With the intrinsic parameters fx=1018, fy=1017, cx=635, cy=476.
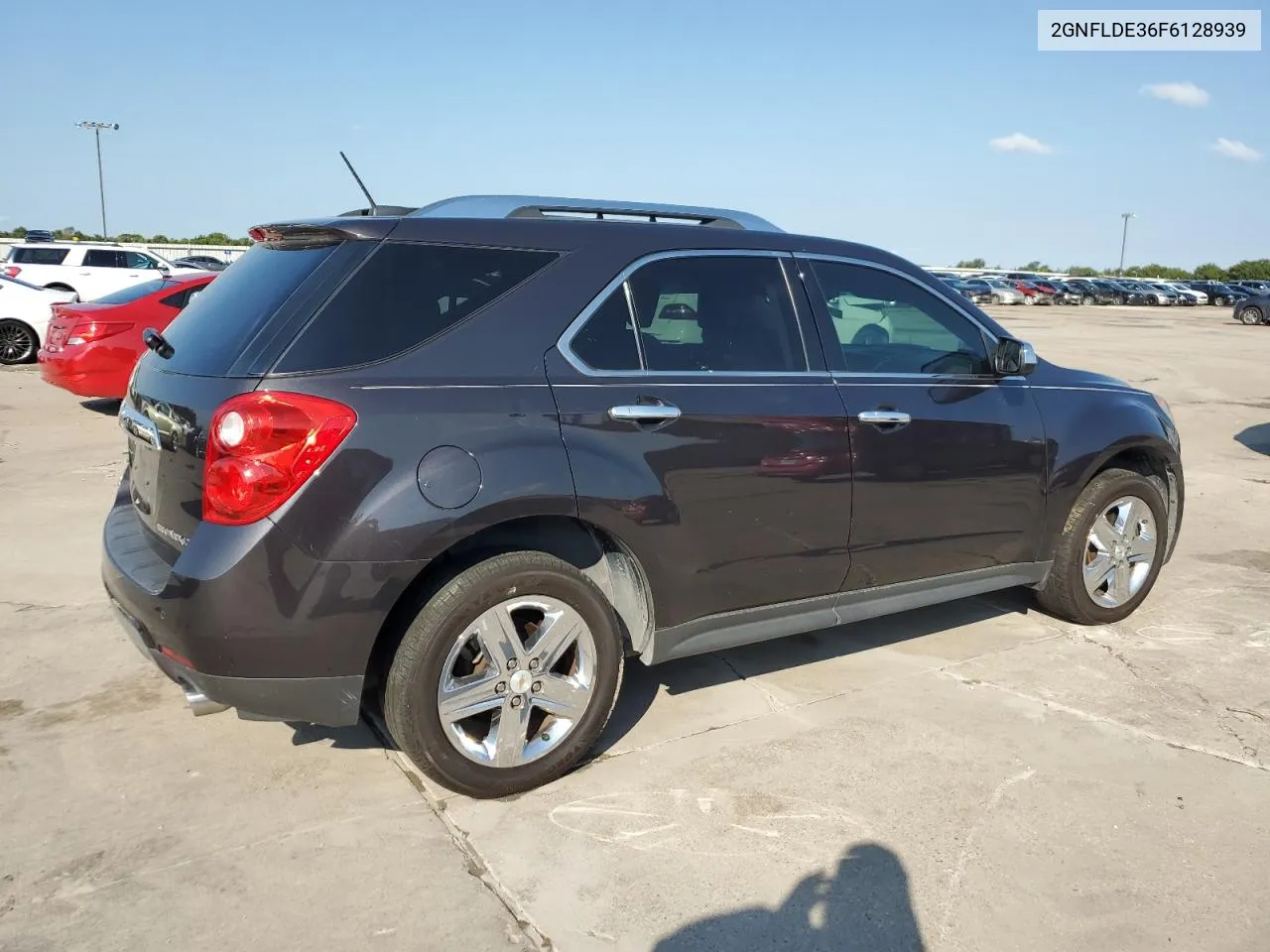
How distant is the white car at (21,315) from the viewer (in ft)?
48.9

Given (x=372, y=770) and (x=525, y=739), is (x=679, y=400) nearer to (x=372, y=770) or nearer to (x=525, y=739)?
(x=525, y=739)

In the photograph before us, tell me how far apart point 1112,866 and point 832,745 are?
0.99 meters

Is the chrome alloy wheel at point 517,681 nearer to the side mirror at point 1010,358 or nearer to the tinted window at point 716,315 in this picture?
the tinted window at point 716,315

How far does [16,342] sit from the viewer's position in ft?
50.1

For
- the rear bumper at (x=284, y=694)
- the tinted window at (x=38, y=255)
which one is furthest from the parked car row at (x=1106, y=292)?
the rear bumper at (x=284, y=694)

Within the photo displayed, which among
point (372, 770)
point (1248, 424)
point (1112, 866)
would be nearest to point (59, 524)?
point (372, 770)

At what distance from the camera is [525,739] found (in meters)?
3.30

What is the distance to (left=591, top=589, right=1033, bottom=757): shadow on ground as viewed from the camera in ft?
13.2

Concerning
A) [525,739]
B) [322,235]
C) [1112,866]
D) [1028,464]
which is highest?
[322,235]

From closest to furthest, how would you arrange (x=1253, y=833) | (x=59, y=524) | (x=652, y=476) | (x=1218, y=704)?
(x=1253, y=833), (x=652, y=476), (x=1218, y=704), (x=59, y=524)

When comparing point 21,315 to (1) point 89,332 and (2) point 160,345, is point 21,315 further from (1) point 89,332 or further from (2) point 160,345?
(2) point 160,345

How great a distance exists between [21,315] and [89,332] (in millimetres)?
6515

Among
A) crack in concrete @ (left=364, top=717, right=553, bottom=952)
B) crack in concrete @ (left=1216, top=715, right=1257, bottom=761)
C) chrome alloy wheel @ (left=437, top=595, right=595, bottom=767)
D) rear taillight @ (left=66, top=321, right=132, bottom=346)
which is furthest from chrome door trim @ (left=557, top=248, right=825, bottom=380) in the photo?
rear taillight @ (left=66, top=321, right=132, bottom=346)

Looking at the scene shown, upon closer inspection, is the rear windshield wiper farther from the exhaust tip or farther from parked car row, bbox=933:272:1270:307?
parked car row, bbox=933:272:1270:307
